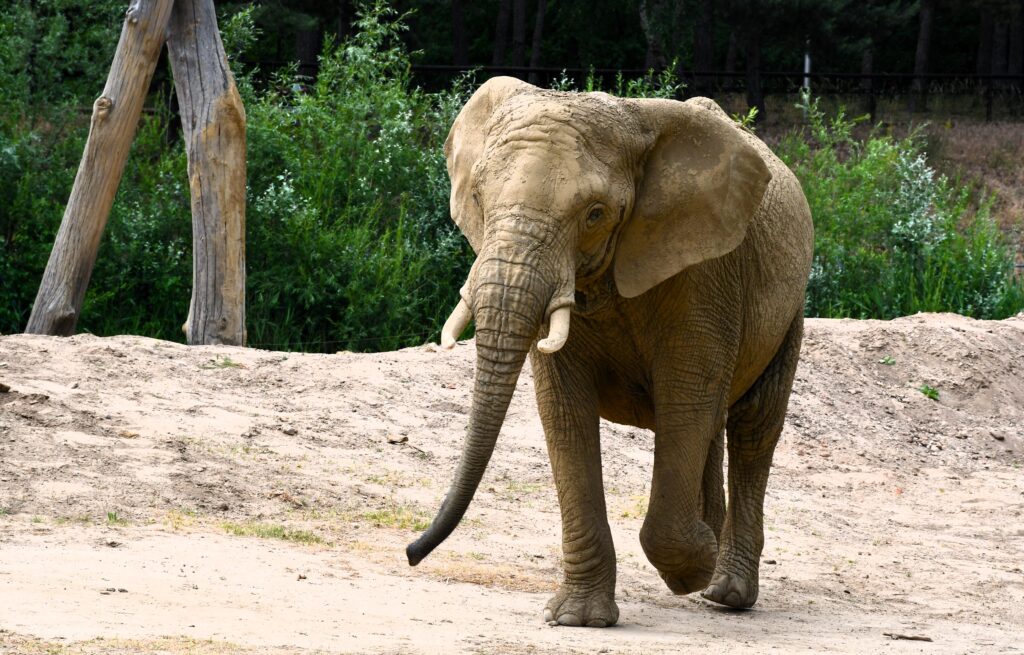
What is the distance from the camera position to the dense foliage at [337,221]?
14133 mm

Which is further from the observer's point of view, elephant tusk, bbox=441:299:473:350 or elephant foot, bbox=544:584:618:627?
elephant foot, bbox=544:584:618:627

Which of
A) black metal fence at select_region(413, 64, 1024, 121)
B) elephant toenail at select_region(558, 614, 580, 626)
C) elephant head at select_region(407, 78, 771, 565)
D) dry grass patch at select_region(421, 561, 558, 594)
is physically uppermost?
black metal fence at select_region(413, 64, 1024, 121)

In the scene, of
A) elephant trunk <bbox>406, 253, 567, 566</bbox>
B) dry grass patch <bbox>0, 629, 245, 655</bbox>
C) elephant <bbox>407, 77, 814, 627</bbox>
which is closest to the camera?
dry grass patch <bbox>0, 629, 245, 655</bbox>

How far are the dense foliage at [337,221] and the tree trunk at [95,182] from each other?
4.56 ft

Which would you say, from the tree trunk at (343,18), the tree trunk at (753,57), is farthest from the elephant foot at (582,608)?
the tree trunk at (753,57)

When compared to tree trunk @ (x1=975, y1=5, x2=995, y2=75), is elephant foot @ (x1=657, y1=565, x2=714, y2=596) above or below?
below

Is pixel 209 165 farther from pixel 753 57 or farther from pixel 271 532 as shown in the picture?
pixel 753 57

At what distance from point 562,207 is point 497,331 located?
1.83 ft

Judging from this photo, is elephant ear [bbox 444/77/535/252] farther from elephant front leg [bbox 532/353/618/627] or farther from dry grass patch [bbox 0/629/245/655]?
dry grass patch [bbox 0/629/245/655]

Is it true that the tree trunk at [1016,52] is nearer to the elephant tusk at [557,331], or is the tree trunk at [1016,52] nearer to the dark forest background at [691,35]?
the dark forest background at [691,35]

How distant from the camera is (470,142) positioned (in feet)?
20.7

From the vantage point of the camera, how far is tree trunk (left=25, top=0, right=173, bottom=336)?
1223 centimetres

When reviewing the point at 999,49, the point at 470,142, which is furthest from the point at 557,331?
the point at 999,49

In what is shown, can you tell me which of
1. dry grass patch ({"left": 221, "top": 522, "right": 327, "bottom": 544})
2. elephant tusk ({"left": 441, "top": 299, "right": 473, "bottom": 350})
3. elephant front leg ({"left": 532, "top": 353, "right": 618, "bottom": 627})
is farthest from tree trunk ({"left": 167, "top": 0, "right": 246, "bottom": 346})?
elephant tusk ({"left": 441, "top": 299, "right": 473, "bottom": 350})
